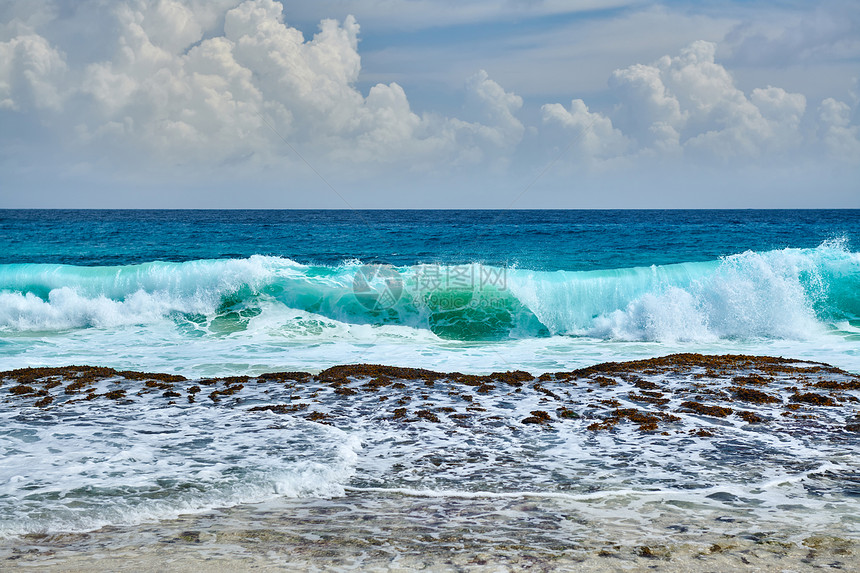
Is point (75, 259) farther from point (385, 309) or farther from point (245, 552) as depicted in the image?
point (245, 552)

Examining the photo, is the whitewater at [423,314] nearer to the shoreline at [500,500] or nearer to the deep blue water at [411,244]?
the shoreline at [500,500]

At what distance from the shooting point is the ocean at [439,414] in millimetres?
4414

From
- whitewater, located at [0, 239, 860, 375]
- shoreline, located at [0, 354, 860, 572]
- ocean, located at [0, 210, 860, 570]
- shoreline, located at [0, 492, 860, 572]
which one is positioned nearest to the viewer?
shoreline, located at [0, 492, 860, 572]

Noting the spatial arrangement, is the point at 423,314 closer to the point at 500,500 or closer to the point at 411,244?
the point at 500,500

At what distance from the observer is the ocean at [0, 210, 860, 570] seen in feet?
14.5

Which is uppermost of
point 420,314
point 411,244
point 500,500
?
point 411,244

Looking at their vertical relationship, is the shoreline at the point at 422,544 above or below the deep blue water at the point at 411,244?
below

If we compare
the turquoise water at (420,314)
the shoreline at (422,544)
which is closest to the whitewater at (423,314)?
the turquoise water at (420,314)

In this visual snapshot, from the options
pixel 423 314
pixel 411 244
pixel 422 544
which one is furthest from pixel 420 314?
pixel 411 244

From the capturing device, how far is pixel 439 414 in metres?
7.71

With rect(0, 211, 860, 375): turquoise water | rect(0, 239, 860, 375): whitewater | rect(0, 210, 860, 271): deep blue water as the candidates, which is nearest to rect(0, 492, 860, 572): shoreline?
rect(0, 239, 860, 375): whitewater

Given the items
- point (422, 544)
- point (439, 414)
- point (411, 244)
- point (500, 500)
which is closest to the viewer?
point (422, 544)

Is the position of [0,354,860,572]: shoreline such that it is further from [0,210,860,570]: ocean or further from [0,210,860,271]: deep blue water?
[0,210,860,271]: deep blue water

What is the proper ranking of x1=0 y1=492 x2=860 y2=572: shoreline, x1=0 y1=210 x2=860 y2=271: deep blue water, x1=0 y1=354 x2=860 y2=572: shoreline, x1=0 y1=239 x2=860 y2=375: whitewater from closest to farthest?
x1=0 y1=492 x2=860 y2=572: shoreline, x1=0 y1=354 x2=860 y2=572: shoreline, x1=0 y1=239 x2=860 y2=375: whitewater, x1=0 y1=210 x2=860 y2=271: deep blue water
